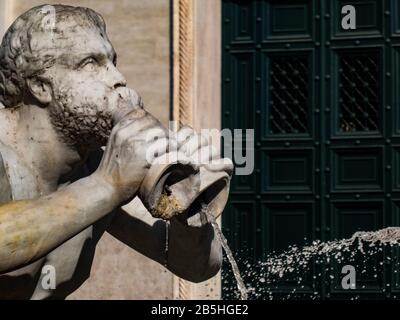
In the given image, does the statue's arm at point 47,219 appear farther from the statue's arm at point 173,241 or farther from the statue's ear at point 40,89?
the statue's arm at point 173,241

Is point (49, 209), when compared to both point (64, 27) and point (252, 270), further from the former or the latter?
point (252, 270)

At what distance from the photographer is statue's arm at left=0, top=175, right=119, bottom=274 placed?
3818 millimetres

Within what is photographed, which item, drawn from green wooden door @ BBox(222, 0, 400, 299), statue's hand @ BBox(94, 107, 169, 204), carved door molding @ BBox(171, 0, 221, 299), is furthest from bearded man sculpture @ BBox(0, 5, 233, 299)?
green wooden door @ BBox(222, 0, 400, 299)

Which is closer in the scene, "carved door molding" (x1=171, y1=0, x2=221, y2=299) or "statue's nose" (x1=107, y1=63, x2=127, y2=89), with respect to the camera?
"statue's nose" (x1=107, y1=63, x2=127, y2=89)

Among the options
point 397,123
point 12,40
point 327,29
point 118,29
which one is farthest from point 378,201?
point 12,40

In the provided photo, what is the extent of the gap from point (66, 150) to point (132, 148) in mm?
414

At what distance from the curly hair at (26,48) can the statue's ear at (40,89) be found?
2cm

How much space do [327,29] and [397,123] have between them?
2.53 feet

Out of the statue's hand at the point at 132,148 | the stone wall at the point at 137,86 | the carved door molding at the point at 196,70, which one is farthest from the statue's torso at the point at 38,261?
the stone wall at the point at 137,86

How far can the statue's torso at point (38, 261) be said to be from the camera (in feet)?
13.5

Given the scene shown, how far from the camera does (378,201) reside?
1065 cm

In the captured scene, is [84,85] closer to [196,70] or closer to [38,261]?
[38,261]

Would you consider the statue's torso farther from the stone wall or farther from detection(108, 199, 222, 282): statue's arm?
the stone wall

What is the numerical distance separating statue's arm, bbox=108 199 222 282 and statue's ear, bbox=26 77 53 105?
49cm
